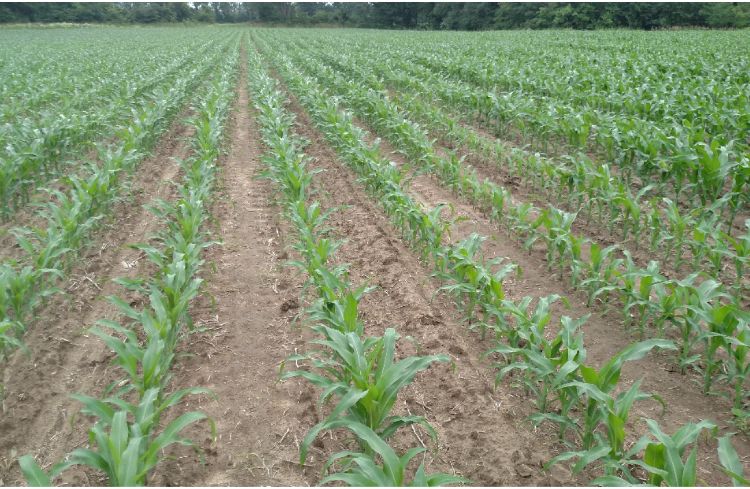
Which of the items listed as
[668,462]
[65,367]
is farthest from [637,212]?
[65,367]

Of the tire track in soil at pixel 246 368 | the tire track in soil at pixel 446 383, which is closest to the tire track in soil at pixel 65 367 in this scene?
the tire track in soil at pixel 246 368

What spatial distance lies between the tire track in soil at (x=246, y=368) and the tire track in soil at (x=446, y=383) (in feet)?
2.01

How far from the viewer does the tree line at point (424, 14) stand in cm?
3766

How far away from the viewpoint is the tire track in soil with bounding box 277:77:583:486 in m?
2.71

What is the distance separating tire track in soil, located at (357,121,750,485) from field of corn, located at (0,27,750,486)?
0.02 m

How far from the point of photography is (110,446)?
207 centimetres

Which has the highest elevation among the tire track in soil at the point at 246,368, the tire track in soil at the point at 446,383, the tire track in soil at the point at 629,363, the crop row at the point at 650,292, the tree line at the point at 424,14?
the tree line at the point at 424,14

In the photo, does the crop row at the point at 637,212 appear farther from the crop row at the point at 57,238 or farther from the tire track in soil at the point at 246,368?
the crop row at the point at 57,238

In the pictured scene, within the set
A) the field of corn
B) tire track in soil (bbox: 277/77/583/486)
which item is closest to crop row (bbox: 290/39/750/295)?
the field of corn

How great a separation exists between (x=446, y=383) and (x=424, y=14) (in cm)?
6355

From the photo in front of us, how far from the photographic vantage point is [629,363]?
11.6ft

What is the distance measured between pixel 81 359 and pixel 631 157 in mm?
6532

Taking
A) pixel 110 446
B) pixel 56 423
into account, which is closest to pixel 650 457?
pixel 110 446

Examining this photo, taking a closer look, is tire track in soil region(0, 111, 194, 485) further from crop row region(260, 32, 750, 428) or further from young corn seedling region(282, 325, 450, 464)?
crop row region(260, 32, 750, 428)
